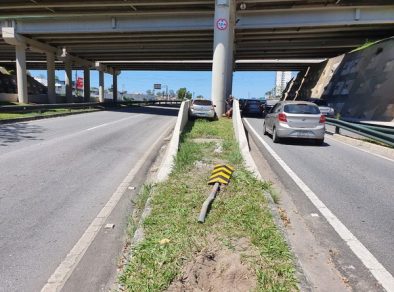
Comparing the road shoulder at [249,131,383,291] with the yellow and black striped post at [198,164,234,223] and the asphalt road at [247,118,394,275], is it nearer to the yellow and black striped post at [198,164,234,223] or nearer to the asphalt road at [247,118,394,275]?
the asphalt road at [247,118,394,275]

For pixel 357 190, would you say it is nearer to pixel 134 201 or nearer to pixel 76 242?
pixel 134 201

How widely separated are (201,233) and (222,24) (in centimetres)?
2475

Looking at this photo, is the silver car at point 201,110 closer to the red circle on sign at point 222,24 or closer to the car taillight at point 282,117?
the red circle on sign at point 222,24

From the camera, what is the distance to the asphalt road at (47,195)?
4.05 meters

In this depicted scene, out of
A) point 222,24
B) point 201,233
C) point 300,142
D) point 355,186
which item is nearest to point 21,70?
point 222,24

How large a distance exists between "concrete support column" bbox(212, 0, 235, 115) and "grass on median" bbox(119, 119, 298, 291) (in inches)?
839

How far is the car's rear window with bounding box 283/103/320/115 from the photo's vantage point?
45.1 ft

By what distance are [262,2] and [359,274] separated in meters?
27.6

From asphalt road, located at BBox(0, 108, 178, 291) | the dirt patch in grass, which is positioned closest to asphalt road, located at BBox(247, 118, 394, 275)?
the dirt patch in grass

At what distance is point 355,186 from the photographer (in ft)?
24.7

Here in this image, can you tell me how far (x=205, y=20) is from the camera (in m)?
30.3

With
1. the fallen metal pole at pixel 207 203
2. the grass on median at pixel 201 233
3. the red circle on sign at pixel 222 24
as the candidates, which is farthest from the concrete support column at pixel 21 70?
the fallen metal pole at pixel 207 203

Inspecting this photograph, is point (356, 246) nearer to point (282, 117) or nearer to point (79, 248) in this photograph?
point (79, 248)

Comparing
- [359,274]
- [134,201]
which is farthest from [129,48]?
[359,274]
